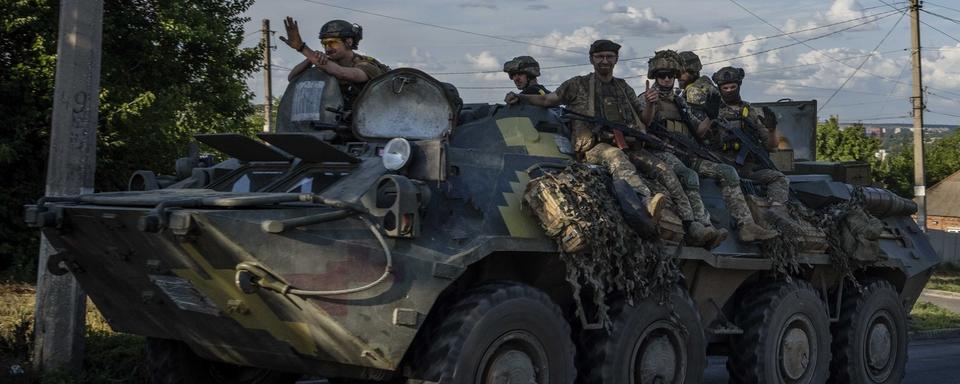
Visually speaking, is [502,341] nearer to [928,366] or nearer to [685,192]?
[685,192]

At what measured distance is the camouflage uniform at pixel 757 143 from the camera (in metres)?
11.1

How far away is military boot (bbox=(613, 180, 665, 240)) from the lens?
336 inches

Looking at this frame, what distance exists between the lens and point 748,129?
11852mm

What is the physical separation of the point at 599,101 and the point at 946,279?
28727 millimetres

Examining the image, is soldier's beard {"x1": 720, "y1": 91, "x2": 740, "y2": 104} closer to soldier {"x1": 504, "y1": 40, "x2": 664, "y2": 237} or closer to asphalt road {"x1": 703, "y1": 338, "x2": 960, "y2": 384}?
soldier {"x1": 504, "y1": 40, "x2": 664, "y2": 237}

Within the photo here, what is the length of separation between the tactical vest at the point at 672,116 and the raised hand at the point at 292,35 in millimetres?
3333

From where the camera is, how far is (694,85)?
11.8 metres

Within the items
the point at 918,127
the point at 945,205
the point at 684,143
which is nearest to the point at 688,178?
the point at 684,143

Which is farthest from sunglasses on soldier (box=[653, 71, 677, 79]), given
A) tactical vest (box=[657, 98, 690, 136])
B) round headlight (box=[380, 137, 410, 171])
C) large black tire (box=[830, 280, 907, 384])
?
round headlight (box=[380, 137, 410, 171])

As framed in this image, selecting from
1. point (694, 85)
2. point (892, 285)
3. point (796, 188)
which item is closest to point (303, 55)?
point (694, 85)

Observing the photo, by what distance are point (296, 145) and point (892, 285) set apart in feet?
22.2

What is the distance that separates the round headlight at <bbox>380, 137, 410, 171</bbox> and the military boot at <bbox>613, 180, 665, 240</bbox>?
1.72m

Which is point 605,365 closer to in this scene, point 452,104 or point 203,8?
point 452,104

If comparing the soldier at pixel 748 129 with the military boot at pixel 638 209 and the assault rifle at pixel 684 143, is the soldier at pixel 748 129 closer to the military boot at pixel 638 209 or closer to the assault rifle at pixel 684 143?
the assault rifle at pixel 684 143
